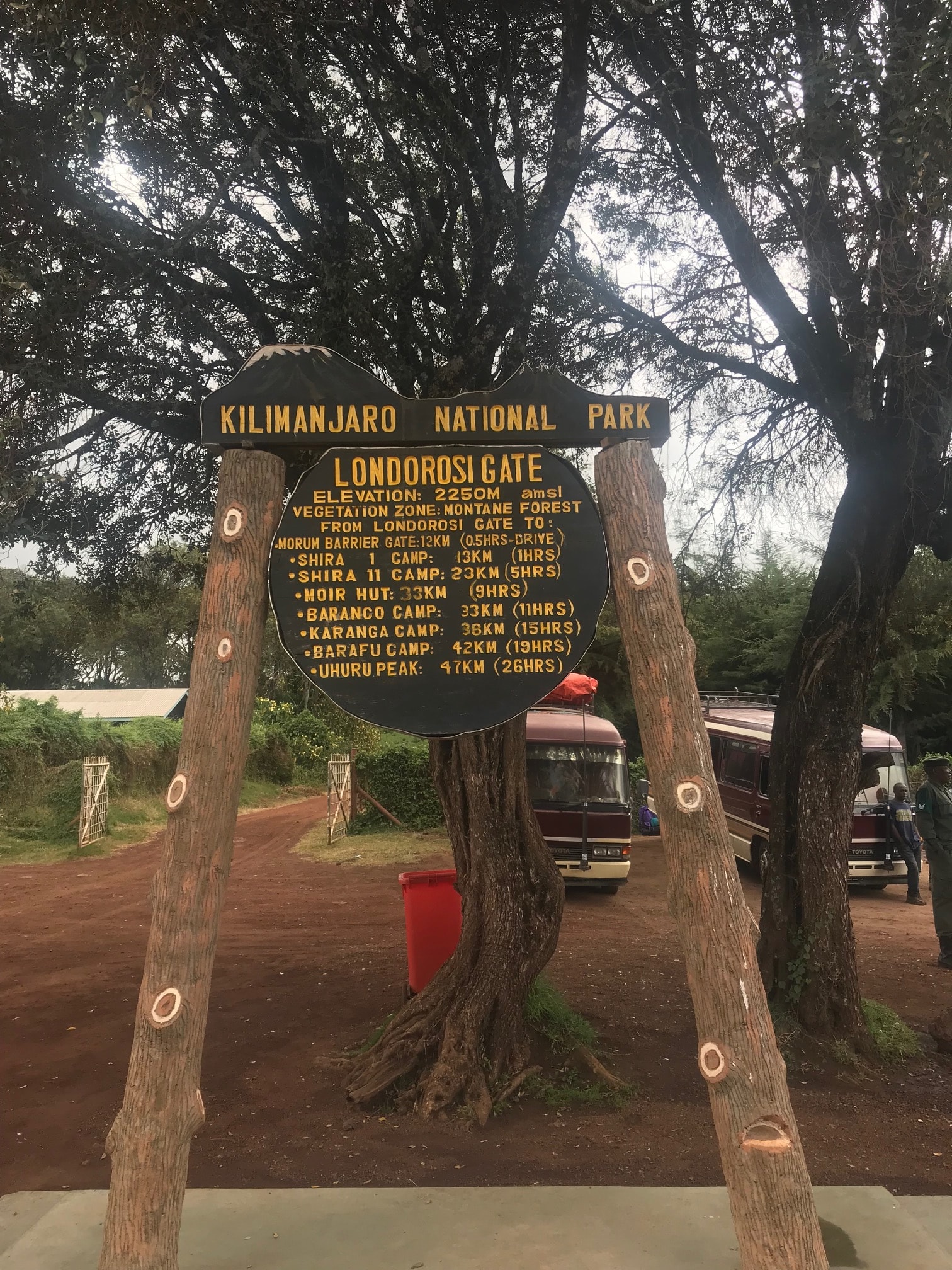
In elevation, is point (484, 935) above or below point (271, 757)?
above

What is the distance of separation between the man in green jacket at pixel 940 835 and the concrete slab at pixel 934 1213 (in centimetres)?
518

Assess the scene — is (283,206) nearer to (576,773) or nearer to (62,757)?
(576,773)

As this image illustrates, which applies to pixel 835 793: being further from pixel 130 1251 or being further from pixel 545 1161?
pixel 130 1251

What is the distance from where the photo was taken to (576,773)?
13.1 meters

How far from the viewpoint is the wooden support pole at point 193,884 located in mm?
2824

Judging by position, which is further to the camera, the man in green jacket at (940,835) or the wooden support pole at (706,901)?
the man in green jacket at (940,835)

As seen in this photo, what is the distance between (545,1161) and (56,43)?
6921 millimetres

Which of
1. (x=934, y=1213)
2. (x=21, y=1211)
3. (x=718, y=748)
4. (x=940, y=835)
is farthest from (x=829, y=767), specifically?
(x=718, y=748)

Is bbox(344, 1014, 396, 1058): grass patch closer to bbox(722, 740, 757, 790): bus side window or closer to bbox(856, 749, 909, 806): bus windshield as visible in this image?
bbox(856, 749, 909, 806): bus windshield

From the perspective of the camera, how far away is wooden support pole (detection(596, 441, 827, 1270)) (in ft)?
9.01

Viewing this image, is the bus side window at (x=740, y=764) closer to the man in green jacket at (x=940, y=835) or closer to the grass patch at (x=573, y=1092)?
the man in green jacket at (x=940, y=835)

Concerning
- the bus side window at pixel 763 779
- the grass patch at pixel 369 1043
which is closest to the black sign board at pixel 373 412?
the grass patch at pixel 369 1043

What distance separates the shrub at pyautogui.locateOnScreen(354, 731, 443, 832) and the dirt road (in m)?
6.26

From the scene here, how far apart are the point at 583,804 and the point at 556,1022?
6.87 metres
